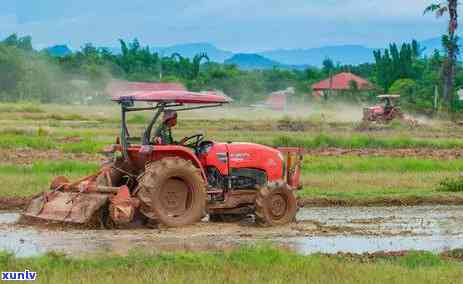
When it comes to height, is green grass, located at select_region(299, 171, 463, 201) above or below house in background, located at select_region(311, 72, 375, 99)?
below

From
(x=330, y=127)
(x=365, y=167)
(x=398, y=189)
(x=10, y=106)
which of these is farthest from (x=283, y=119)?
(x=398, y=189)

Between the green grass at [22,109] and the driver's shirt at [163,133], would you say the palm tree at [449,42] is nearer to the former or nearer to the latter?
the green grass at [22,109]

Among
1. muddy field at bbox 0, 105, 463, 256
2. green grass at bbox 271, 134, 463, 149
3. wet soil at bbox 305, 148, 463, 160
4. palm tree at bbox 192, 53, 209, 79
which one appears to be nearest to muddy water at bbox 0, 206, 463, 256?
muddy field at bbox 0, 105, 463, 256

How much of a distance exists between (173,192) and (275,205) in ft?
5.25

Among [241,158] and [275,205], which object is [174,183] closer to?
[241,158]

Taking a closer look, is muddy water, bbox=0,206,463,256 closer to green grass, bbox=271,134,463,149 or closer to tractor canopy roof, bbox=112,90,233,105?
tractor canopy roof, bbox=112,90,233,105

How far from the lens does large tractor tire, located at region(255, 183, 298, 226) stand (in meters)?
15.3

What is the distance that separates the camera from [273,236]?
47.2ft

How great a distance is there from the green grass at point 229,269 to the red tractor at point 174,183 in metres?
3.11

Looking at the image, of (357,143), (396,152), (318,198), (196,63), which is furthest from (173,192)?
(196,63)

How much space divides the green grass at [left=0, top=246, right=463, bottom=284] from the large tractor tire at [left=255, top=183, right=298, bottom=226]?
3884 mm

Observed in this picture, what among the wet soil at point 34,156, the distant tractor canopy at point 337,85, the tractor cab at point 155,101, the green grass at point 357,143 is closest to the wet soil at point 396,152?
the green grass at point 357,143

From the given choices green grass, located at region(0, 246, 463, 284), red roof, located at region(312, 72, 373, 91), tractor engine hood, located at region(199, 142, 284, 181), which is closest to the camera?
green grass, located at region(0, 246, 463, 284)

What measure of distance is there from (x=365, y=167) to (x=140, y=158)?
10410 millimetres
